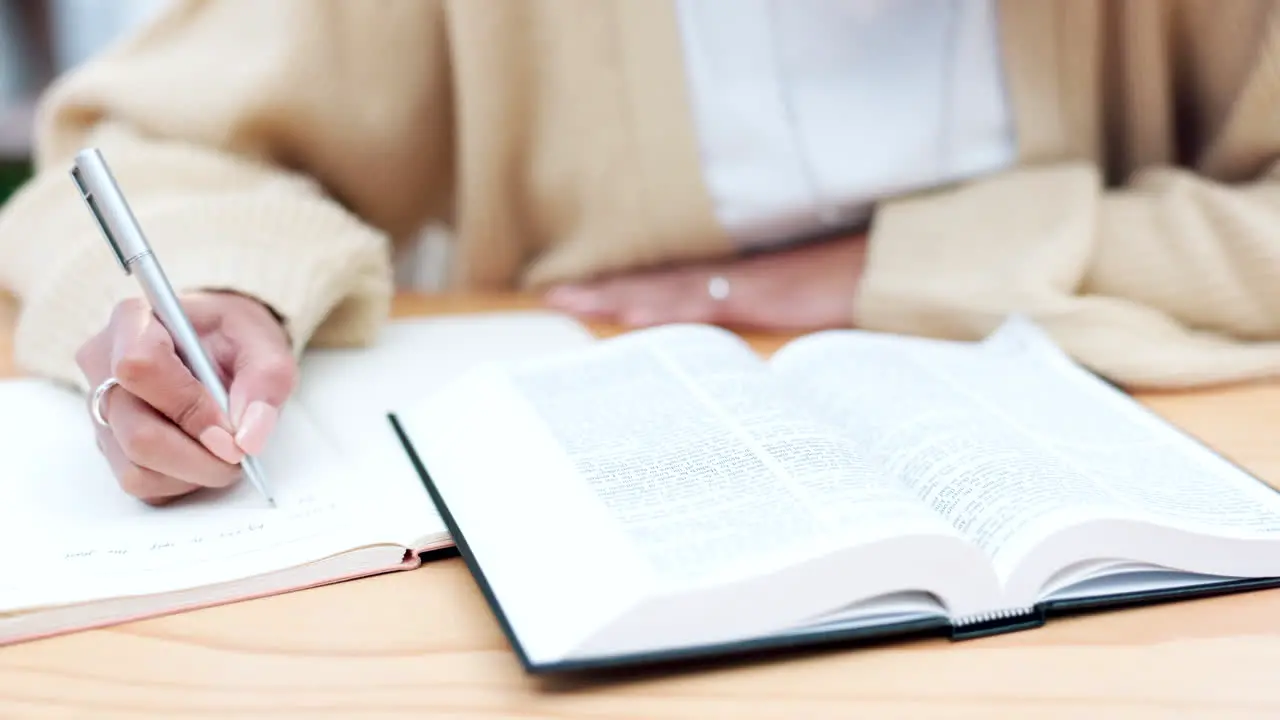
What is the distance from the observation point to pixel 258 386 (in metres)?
0.50

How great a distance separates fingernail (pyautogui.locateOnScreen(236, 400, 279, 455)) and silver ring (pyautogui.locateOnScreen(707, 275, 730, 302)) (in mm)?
356

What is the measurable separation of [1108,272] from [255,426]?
497 millimetres

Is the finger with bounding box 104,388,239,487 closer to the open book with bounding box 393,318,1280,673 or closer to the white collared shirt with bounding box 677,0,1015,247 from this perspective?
the open book with bounding box 393,318,1280,673

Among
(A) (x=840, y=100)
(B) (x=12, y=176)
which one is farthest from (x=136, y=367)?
(B) (x=12, y=176)

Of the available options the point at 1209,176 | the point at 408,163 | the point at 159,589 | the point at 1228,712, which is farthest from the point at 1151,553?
the point at 408,163

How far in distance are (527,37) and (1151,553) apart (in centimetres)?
55

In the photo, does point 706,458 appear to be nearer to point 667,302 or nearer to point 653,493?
point 653,493

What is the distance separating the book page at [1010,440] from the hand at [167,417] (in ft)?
0.81

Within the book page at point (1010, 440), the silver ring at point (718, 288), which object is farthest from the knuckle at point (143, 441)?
the silver ring at point (718, 288)

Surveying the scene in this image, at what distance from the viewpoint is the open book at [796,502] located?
0.36 meters

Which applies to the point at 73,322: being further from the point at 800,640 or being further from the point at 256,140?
the point at 800,640

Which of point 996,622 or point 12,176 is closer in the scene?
point 996,622

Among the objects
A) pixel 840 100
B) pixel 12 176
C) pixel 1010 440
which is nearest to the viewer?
pixel 1010 440

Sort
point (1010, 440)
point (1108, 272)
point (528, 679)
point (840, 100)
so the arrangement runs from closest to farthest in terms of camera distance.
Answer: point (528, 679) → point (1010, 440) → point (1108, 272) → point (840, 100)
